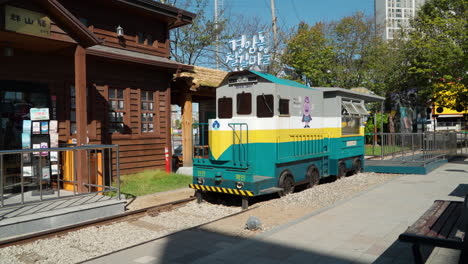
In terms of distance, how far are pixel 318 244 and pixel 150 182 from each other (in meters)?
7.18

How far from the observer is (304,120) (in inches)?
402

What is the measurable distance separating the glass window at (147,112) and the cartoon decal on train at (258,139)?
12.5 ft

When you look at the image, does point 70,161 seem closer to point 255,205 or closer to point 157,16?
point 255,205

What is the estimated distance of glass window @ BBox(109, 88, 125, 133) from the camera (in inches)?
465

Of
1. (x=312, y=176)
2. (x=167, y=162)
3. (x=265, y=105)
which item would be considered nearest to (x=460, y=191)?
(x=312, y=176)

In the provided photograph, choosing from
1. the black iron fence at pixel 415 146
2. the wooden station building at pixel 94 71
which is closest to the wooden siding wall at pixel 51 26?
the wooden station building at pixel 94 71

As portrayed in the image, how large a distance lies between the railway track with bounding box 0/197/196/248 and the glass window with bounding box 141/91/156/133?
174 inches

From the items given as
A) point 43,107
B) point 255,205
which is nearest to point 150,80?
point 43,107

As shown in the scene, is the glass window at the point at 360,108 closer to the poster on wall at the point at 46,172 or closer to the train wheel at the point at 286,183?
the train wheel at the point at 286,183

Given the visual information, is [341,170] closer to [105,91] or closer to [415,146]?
[415,146]

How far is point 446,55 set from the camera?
18.4m

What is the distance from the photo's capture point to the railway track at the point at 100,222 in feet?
19.7

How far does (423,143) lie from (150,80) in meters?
11.2

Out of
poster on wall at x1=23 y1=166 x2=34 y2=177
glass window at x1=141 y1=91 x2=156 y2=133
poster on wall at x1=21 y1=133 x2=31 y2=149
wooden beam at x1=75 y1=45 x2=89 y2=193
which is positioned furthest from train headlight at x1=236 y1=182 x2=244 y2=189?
glass window at x1=141 y1=91 x2=156 y2=133
